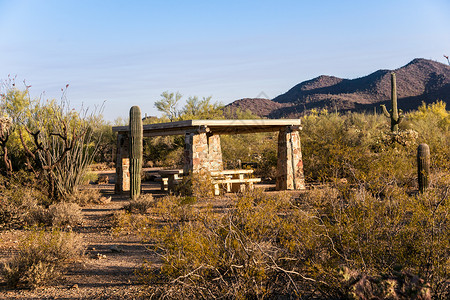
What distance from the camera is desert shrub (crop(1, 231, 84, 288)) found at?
500cm

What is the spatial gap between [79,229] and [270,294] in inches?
220

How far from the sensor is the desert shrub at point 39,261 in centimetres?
500

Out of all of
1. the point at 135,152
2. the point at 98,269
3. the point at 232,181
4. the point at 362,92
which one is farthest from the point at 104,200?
the point at 362,92

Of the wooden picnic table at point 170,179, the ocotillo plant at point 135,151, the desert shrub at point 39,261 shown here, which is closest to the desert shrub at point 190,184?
the wooden picnic table at point 170,179

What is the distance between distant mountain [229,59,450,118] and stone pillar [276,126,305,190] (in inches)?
1230

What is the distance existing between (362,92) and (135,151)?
1774 inches

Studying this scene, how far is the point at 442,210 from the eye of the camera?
15.4ft

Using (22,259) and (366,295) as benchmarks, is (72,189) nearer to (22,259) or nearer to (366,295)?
(22,259)

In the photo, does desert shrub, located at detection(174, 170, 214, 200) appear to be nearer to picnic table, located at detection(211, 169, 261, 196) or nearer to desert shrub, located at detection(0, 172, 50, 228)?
picnic table, located at detection(211, 169, 261, 196)

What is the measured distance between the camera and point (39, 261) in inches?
200

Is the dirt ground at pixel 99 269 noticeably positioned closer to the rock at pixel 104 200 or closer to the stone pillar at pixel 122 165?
the rock at pixel 104 200

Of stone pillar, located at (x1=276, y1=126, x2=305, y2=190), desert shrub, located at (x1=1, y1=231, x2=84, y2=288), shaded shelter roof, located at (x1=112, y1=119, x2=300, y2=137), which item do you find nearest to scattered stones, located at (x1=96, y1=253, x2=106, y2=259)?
desert shrub, located at (x1=1, y1=231, x2=84, y2=288)

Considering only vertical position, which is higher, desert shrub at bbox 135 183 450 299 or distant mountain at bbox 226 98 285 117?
distant mountain at bbox 226 98 285 117

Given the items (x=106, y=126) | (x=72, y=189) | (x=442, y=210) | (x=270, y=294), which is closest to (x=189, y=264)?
(x=270, y=294)
